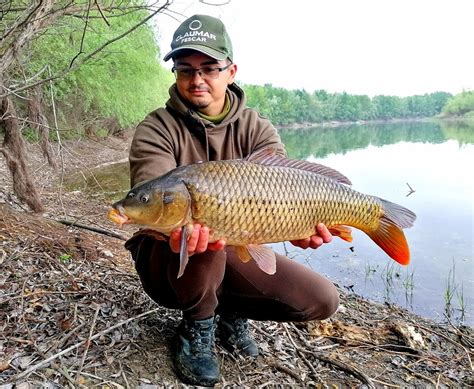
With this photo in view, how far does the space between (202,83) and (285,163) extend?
520 mm

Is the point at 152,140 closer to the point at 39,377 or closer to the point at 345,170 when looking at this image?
the point at 39,377

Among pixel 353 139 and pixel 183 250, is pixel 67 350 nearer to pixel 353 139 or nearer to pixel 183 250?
pixel 183 250

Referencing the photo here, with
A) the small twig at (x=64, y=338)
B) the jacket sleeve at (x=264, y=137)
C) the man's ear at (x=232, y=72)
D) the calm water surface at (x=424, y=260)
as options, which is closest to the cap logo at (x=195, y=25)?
the man's ear at (x=232, y=72)

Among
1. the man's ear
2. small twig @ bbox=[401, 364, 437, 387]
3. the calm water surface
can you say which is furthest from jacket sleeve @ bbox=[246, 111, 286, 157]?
the calm water surface

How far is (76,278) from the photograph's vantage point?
2.53 m

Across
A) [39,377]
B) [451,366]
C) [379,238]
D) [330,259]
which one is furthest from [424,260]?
[39,377]

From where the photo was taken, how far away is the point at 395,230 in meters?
1.95

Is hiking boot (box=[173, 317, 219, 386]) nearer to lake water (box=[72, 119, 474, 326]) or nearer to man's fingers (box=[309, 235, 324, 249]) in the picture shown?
man's fingers (box=[309, 235, 324, 249])

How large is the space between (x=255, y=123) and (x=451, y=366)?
5.86 ft

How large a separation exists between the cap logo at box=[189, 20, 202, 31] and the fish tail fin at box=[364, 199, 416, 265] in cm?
108

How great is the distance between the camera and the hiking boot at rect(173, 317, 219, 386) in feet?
5.91

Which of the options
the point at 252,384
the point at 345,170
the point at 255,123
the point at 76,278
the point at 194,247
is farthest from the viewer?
the point at 345,170

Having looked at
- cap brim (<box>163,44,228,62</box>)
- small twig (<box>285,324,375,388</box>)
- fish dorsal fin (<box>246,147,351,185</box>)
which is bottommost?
small twig (<box>285,324,375,388</box>)

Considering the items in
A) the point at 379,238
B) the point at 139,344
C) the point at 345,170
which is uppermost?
the point at 379,238
